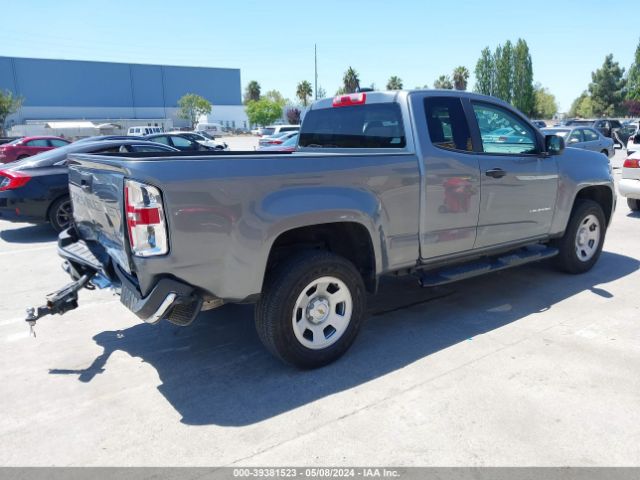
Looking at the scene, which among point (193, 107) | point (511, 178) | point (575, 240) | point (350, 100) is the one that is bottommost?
point (575, 240)

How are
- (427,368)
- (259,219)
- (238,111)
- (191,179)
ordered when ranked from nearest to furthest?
(191,179), (259,219), (427,368), (238,111)

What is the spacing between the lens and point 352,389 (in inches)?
129

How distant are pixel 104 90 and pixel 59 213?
85.5 metres

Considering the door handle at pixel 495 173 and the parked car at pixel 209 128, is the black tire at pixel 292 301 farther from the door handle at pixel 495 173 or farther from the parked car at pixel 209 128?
the parked car at pixel 209 128

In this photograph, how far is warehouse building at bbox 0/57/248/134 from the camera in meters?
76.6

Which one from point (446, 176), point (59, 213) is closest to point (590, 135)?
point (446, 176)

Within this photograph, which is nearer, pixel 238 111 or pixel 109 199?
pixel 109 199

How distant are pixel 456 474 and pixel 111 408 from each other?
2093 mm

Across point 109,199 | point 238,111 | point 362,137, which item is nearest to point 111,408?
point 109,199

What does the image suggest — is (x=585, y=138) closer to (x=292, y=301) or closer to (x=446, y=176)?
(x=446, y=176)

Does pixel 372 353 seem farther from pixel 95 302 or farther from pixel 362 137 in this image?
pixel 95 302

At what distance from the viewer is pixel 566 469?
2477 millimetres

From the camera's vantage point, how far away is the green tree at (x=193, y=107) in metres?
81.2

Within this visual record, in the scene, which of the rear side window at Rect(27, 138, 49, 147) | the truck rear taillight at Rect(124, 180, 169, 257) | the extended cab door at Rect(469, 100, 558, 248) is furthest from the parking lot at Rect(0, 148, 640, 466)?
the rear side window at Rect(27, 138, 49, 147)
